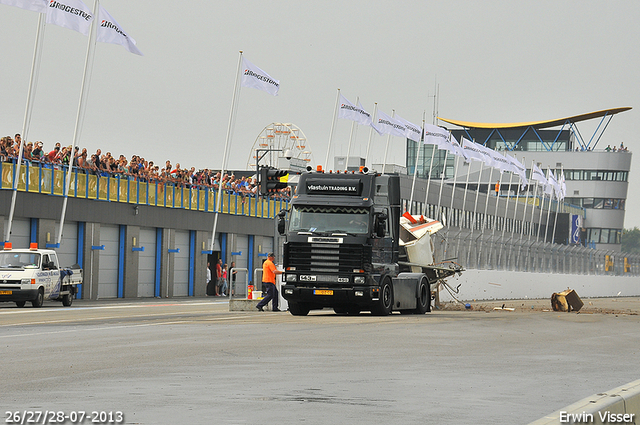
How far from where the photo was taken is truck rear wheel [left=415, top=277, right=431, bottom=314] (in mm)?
29266

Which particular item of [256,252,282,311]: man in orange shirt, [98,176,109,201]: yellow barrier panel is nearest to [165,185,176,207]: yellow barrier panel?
[98,176,109,201]: yellow barrier panel

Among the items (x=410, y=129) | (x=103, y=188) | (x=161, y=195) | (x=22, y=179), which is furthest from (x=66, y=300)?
(x=410, y=129)

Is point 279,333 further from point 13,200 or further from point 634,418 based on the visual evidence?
point 13,200

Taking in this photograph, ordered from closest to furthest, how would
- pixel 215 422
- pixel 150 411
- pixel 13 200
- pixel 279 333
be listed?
1. pixel 215 422
2. pixel 150 411
3. pixel 279 333
4. pixel 13 200

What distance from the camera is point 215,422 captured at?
8.37m

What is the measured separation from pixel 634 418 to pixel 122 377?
19.0ft

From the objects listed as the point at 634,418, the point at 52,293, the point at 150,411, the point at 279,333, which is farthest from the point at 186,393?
the point at 52,293

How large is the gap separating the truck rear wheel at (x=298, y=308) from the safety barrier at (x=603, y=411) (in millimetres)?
18289

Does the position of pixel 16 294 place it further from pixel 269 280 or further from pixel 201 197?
pixel 201 197

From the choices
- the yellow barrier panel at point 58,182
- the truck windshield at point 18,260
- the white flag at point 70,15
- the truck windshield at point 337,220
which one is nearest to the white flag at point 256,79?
the yellow barrier panel at point 58,182

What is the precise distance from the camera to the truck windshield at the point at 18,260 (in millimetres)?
32875

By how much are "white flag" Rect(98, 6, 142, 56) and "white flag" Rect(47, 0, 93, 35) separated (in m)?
1.28

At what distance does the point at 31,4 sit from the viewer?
109ft

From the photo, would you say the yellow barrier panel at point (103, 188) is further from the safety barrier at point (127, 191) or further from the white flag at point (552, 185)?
the white flag at point (552, 185)
